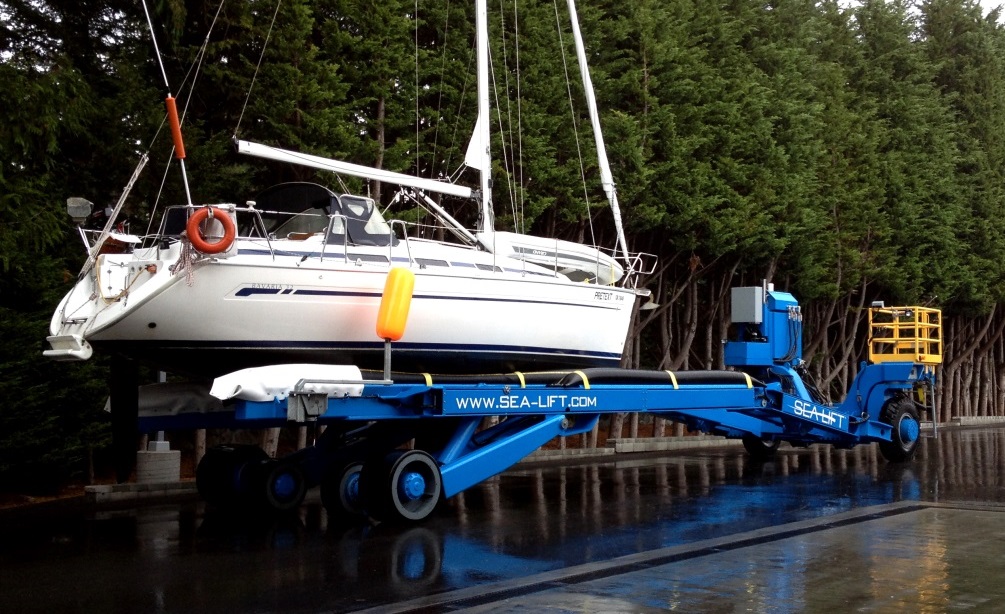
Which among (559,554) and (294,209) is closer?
(559,554)

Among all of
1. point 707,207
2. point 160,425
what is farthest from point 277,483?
point 707,207

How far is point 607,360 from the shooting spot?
1441 cm

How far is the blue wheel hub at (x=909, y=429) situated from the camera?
17.1 metres

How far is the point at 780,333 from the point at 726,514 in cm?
543

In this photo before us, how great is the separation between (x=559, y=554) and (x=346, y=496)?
3.00m

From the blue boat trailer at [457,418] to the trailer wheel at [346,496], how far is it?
12 millimetres

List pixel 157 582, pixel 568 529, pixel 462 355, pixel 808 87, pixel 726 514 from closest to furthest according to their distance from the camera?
1. pixel 157 582
2. pixel 568 529
3. pixel 726 514
4. pixel 462 355
5. pixel 808 87

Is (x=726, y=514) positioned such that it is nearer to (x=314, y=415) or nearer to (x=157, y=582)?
(x=314, y=415)

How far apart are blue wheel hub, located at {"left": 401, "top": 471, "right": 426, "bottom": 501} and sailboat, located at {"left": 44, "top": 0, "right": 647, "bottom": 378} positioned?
6.18 ft

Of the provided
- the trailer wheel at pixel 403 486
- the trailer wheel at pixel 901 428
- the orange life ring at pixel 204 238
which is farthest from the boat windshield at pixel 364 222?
the trailer wheel at pixel 901 428

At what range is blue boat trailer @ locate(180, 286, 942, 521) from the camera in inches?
402

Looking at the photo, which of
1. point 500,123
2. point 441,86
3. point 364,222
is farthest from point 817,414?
point 441,86

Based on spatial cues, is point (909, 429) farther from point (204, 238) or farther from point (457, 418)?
point (204, 238)

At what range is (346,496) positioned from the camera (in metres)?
11.2
